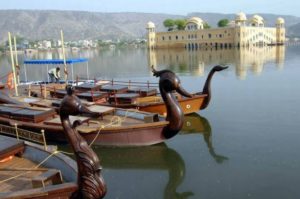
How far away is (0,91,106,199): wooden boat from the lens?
7359 millimetres

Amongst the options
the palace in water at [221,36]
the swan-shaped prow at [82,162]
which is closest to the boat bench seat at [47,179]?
the swan-shaped prow at [82,162]

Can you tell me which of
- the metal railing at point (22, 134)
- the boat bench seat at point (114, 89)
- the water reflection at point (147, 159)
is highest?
the boat bench seat at point (114, 89)

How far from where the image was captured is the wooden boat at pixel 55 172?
24.1 feet

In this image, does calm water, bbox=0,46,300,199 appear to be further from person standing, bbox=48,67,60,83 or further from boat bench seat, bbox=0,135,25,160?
person standing, bbox=48,67,60,83

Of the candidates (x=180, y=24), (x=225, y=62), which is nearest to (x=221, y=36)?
(x=180, y=24)

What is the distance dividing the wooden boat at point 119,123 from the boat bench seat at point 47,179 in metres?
4.61

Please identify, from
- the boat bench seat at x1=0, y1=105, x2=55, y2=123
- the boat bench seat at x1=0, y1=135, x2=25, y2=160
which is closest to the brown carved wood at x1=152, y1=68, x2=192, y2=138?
the boat bench seat at x1=0, y1=105, x2=55, y2=123

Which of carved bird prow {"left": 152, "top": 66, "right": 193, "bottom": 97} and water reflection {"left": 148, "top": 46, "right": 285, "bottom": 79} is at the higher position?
carved bird prow {"left": 152, "top": 66, "right": 193, "bottom": 97}

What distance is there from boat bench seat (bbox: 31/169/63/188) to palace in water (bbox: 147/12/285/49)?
4289 inches

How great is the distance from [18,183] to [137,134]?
620 cm

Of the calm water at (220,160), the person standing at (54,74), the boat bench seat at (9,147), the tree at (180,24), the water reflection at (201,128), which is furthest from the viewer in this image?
the tree at (180,24)

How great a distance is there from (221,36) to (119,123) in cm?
10789

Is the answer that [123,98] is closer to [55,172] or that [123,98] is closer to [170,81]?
[170,81]

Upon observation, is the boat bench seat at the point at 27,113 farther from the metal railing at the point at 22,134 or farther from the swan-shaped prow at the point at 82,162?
the swan-shaped prow at the point at 82,162
